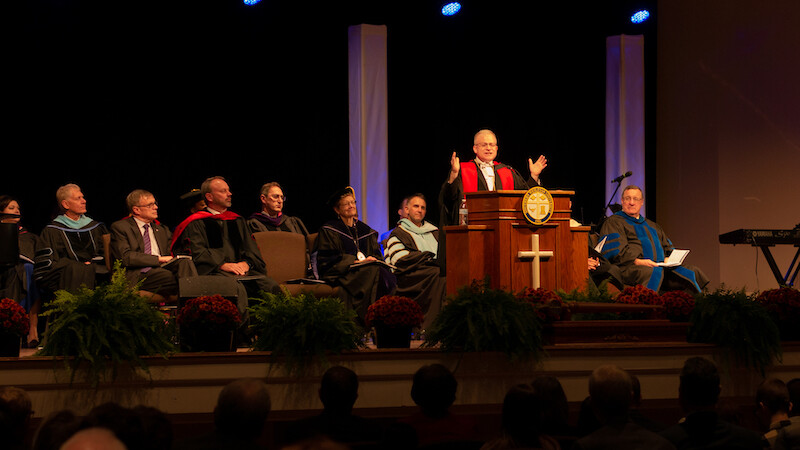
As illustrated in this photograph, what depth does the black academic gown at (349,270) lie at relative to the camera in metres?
7.65

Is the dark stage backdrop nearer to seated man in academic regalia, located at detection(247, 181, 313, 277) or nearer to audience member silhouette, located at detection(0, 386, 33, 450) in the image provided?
seated man in academic regalia, located at detection(247, 181, 313, 277)

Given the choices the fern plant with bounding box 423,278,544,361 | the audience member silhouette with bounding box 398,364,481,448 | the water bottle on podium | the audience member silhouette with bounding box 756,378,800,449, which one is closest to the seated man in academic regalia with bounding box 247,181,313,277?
the water bottle on podium

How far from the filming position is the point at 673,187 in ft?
34.8

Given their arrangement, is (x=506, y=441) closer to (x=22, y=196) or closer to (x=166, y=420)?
(x=166, y=420)

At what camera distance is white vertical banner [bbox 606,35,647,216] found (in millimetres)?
10789

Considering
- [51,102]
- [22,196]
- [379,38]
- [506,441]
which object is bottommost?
[506,441]

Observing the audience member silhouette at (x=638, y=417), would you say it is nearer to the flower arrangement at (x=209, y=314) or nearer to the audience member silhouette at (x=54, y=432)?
the audience member silhouette at (x=54, y=432)

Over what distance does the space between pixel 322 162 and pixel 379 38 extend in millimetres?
1504

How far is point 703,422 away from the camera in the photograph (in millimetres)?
3238

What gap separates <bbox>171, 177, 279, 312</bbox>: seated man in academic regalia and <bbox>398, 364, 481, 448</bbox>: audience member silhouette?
12.2 ft

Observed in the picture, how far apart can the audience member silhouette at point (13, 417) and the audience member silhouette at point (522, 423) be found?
5.15 ft

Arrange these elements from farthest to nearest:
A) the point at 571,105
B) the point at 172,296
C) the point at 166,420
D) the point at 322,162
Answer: the point at 571,105 → the point at 322,162 → the point at 172,296 → the point at 166,420

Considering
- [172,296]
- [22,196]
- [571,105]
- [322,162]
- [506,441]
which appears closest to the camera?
[506,441]

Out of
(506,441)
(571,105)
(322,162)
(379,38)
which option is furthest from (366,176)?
(506,441)
